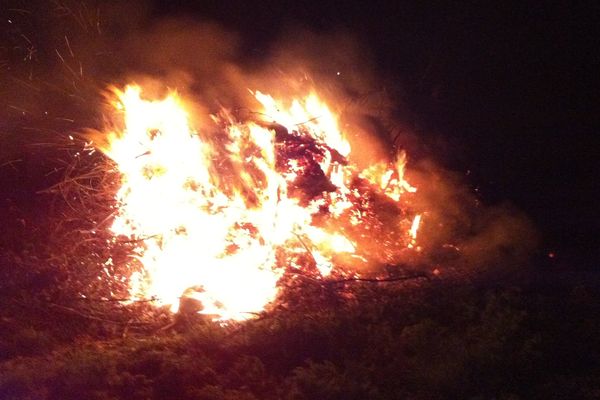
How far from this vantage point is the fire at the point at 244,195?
20.9 feet

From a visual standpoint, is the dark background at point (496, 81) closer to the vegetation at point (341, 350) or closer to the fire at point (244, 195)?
the fire at point (244, 195)

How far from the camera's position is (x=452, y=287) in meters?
5.46

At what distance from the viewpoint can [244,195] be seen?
262 inches

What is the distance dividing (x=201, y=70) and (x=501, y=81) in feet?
12.0

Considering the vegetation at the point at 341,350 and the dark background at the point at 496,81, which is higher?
the dark background at the point at 496,81

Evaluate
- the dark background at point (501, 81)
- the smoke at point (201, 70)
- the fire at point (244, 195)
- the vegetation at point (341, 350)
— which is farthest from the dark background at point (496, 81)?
the vegetation at point (341, 350)

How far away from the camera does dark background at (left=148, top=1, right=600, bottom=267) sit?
6.65 m

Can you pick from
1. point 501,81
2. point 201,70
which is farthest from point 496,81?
point 201,70

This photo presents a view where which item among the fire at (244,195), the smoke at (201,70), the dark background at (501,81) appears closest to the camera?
the fire at (244,195)

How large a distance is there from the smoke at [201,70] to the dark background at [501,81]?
181 millimetres

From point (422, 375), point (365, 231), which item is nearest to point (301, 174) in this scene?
point (365, 231)

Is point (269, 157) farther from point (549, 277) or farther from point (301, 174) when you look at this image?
point (549, 277)

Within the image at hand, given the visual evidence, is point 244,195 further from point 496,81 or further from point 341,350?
point 496,81

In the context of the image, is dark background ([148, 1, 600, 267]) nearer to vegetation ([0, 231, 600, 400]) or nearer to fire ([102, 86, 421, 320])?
fire ([102, 86, 421, 320])
